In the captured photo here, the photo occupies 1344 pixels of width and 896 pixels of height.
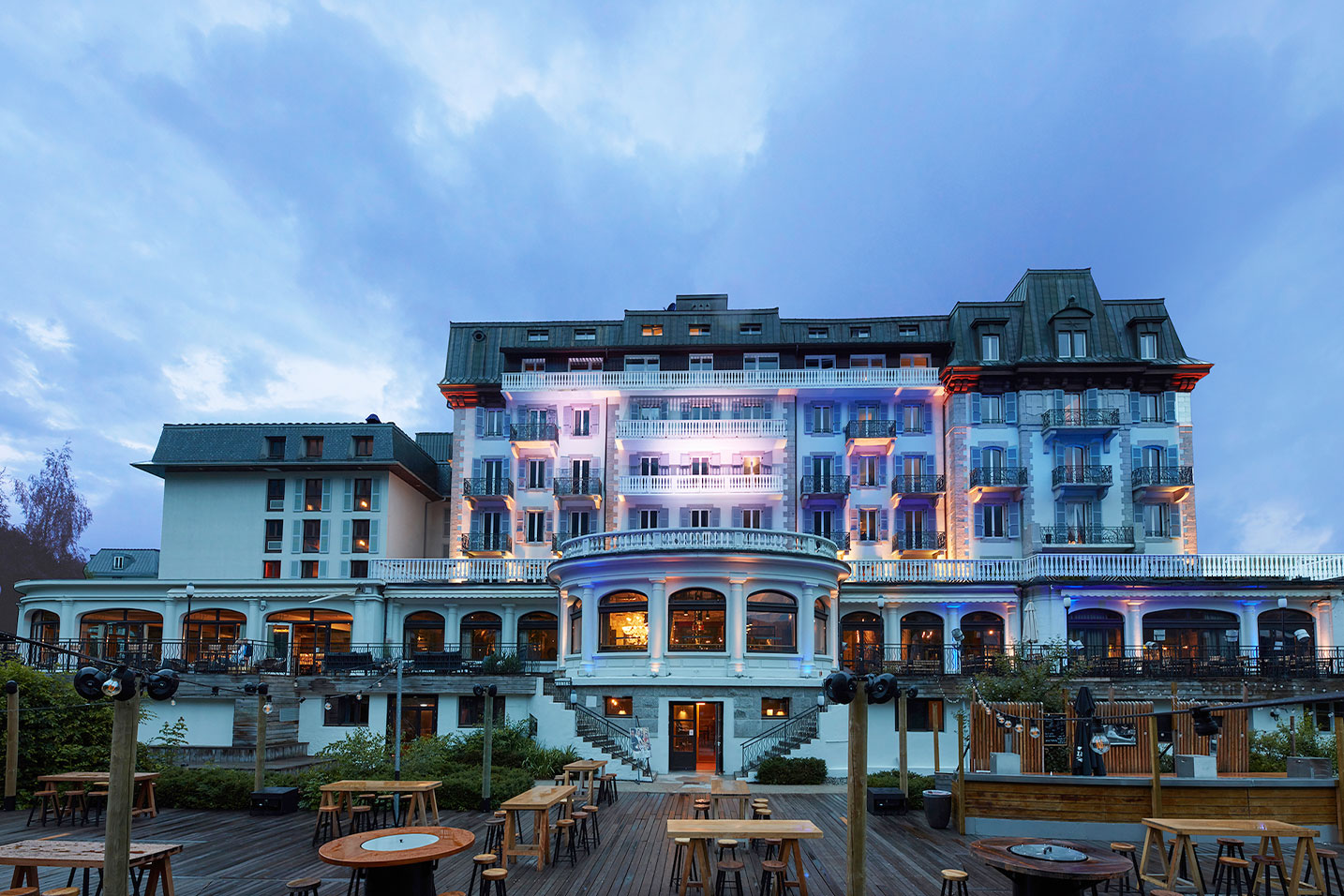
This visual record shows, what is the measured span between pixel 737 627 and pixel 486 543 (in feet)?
60.2

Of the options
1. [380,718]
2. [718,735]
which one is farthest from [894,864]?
[380,718]

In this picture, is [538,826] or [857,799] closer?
[857,799]

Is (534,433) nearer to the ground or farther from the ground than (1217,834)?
farther from the ground

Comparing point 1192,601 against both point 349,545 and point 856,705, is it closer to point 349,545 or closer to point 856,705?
point 856,705

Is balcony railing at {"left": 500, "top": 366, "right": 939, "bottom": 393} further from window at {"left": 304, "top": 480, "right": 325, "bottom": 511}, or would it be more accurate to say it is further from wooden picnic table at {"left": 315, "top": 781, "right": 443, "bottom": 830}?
wooden picnic table at {"left": 315, "top": 781, "right": 443, "bottom": 830}

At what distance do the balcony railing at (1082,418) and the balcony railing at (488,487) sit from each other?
26052 millimetres

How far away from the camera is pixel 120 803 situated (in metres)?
9.36

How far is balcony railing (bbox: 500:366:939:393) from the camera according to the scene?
44.2 meters

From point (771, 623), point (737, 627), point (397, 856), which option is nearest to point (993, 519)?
point (771, 623)

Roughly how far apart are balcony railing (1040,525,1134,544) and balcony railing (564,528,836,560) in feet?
48.5

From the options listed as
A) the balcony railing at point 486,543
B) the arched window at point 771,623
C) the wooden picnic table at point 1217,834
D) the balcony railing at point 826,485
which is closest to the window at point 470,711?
the arched window at point 771,623

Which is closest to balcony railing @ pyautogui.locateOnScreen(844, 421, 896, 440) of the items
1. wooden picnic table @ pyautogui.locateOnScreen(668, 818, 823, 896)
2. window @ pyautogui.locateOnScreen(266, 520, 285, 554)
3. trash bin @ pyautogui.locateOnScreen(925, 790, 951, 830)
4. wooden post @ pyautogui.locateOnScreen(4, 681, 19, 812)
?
trash bin @ pyautogui.locateOnScreen(925, 790, 951, 830)

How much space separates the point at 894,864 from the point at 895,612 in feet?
85.7

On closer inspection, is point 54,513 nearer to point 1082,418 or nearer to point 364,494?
point 364,494
